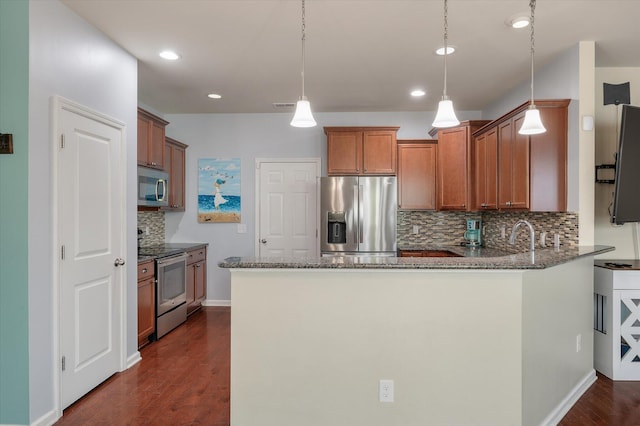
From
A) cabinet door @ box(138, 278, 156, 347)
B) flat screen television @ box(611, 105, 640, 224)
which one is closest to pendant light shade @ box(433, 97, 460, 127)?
flat screen television @ box(611, 105, 640, 224)

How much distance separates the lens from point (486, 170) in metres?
4.27

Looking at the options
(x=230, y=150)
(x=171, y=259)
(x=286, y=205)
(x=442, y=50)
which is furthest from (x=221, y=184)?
(x=442, y=50)


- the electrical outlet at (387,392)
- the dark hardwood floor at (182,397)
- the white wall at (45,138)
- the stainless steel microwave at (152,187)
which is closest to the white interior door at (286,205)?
the stainless steel microwave at (152,187)

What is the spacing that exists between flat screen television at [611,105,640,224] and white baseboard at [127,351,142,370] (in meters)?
4.30

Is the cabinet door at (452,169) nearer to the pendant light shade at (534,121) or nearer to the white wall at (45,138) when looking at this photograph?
the pendant light shade at (534,121)

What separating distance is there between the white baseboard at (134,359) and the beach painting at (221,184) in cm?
233

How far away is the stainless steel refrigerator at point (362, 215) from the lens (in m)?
4.77

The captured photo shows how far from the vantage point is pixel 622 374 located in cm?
310

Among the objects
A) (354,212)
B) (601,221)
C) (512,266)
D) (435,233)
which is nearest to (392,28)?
(512,266)

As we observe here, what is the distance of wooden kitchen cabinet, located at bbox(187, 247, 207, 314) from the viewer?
16.3 ft
